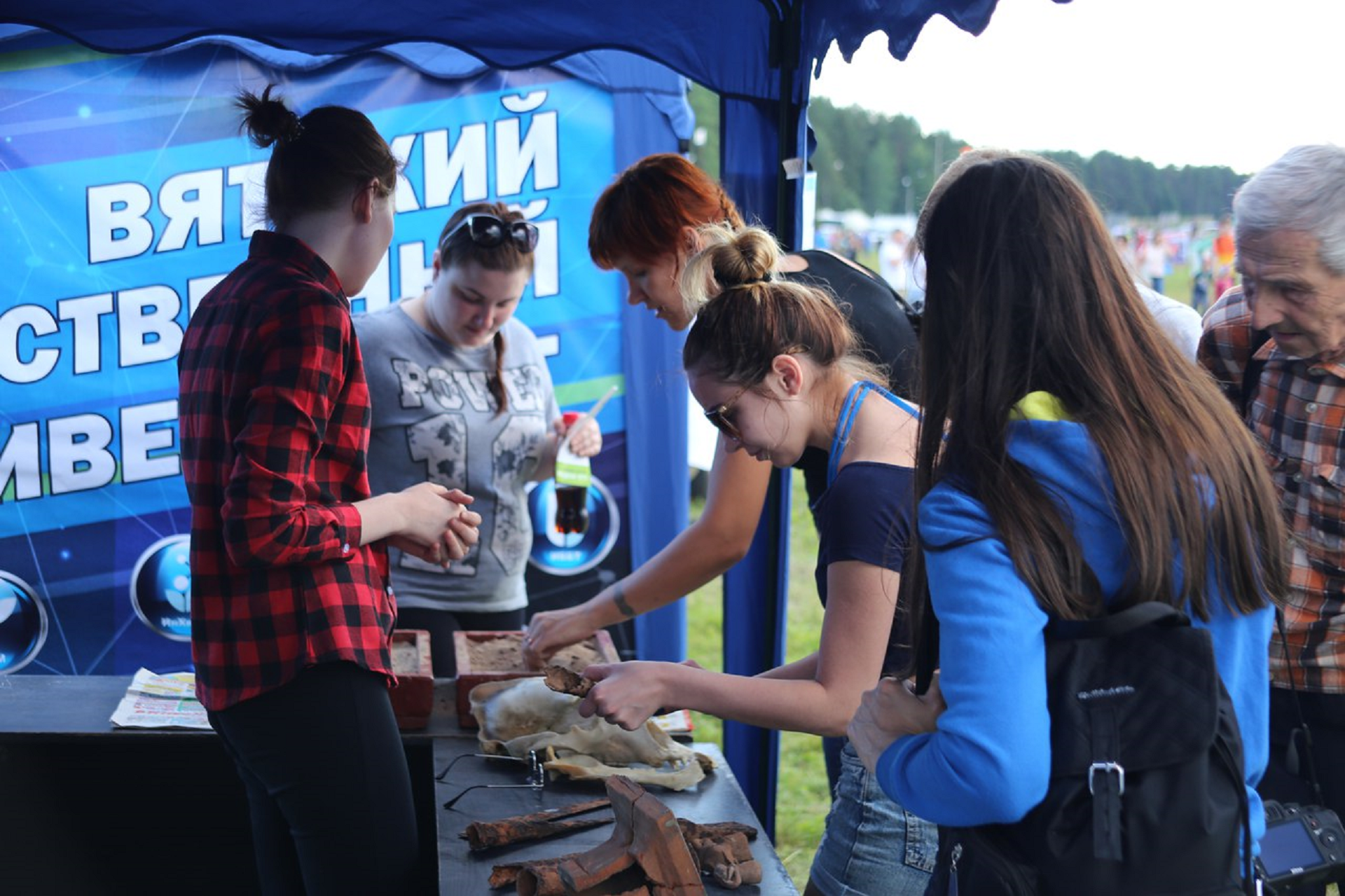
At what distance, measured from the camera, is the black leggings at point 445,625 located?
291cm

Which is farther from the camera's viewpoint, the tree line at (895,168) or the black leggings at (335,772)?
the tree line at (895,168)

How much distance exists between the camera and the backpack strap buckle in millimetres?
996

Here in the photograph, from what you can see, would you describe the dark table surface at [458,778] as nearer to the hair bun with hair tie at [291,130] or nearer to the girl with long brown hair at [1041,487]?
the girl with long brown hair at [1041,487]

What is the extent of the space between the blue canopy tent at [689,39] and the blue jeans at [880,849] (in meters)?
1.35

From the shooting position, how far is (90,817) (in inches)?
104

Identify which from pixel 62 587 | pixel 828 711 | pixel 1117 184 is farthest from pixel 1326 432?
pixel 1117 184

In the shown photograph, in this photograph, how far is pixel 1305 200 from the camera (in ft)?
5.77

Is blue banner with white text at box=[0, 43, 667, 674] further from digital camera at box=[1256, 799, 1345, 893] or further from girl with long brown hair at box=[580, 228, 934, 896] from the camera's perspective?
digital camera at box=[1256, 799, 1345, 893]

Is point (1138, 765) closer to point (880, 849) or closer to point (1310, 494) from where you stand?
point (880, 849)

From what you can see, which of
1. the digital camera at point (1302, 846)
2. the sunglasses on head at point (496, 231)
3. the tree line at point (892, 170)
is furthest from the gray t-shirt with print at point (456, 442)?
the tree line at point (892, 170)

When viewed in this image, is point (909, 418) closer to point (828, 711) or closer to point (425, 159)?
point (828, 711)

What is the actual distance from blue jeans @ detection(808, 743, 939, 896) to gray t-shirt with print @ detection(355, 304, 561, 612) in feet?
4.98

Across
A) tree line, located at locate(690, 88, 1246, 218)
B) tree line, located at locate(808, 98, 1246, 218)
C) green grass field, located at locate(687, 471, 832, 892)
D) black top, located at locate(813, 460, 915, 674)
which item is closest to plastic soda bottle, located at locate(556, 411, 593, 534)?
green grass field, located at locate(687, 471, 832, 892)

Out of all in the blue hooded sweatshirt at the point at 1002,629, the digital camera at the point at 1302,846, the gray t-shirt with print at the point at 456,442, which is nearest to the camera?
the blue hooded sweatshirt at the point at 1002,629
